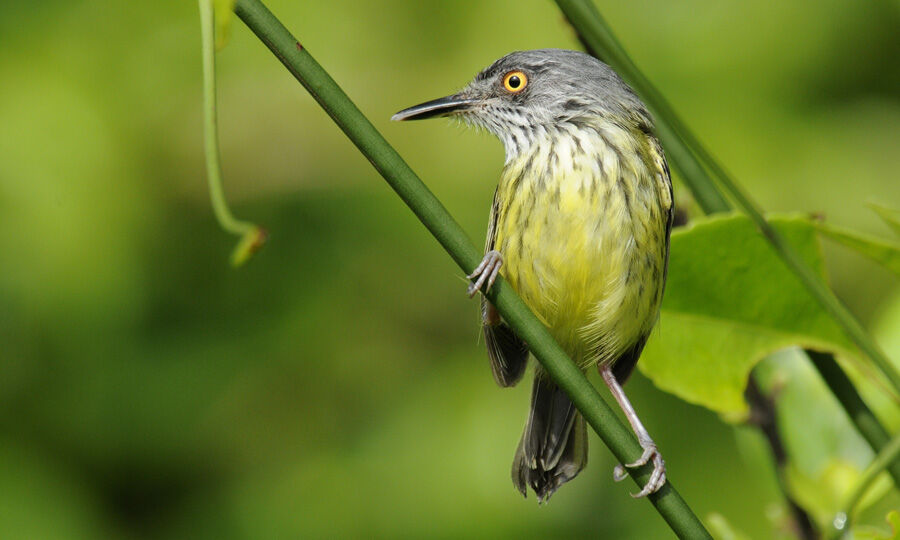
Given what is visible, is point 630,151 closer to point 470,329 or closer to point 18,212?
point 470,329

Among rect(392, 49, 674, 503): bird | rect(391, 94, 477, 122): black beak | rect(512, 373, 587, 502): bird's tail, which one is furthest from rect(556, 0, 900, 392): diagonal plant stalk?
rect(512, 373, 587, 502): bird's tail

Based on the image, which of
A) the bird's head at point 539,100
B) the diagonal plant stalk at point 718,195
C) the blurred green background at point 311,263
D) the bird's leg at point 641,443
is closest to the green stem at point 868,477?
the diagonal plant stalk at point 718,195

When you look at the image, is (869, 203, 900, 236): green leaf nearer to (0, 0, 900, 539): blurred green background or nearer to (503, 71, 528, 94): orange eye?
(503, 71, 528, 94): orange eye

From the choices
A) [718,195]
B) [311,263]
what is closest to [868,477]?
[718,195]

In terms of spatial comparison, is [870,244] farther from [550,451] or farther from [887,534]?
[550,451]

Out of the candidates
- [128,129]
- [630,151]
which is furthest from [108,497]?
[630,151]

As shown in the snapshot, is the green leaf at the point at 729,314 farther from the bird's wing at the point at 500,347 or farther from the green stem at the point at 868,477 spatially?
the bird's wing at the point at 500,347

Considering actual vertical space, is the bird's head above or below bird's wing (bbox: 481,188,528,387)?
above
